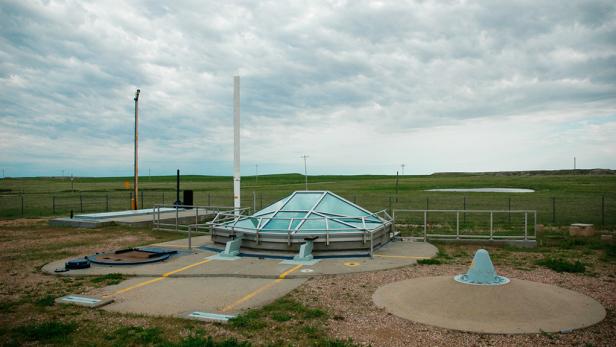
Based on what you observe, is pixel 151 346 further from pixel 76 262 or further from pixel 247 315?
pixel 76 262

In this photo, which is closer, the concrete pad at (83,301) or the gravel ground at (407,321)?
the gravel ground at (407,321)

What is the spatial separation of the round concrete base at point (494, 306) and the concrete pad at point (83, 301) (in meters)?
5.19

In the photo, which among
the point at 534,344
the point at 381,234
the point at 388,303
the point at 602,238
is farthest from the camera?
the point at 602,238

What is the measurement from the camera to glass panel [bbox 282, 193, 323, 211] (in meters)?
15.2

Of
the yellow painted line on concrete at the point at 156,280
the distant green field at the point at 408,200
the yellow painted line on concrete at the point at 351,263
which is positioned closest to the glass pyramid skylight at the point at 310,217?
the yellow painted line on concrete at the point at 351,263

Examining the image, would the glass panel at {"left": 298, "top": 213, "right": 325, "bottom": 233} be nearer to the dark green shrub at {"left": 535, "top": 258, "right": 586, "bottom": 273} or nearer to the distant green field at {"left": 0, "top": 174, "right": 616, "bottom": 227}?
the dark green shrub at {"left": 535, "top": 258, "right": 586, "bottom": 273}

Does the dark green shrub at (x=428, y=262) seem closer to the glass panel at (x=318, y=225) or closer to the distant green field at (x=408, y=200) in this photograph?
the glass panel at (x=318, y=225)

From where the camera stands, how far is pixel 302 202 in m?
15.6

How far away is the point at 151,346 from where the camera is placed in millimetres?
6172

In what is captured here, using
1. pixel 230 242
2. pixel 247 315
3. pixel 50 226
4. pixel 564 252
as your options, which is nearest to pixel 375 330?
pixel 247 315

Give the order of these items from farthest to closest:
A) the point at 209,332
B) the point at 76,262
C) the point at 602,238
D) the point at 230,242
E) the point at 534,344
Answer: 1. the point at 602,238
2. the point at 230,242
3. the point at 76,262
4. the point at 209,332
5. the point at 534,344

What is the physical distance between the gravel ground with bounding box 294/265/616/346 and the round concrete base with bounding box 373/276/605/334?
0.67 feet

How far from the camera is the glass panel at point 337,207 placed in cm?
1510

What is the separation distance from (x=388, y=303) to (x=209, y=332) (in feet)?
10.8
